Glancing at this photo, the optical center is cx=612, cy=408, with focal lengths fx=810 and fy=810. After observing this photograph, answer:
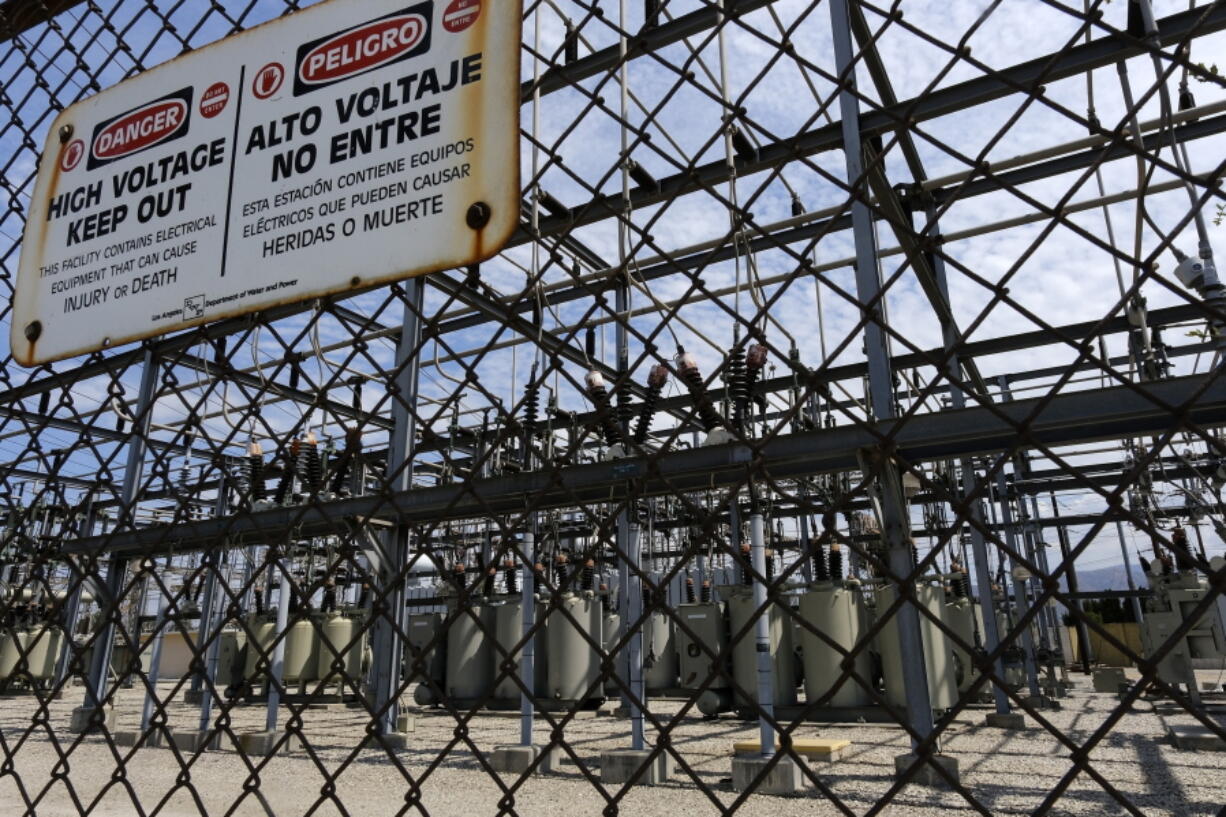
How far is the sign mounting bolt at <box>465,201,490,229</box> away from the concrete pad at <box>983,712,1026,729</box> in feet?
26.2

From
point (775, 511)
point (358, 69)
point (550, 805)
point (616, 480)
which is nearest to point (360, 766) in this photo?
point (550, 805)

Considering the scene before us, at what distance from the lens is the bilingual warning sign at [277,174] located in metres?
1.67

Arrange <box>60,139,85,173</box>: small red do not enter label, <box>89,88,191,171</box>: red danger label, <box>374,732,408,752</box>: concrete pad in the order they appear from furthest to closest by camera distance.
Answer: <box>374,732,408,752</box>: concrete pad < <box>60,139,85,173</box>: small red do not enter label < <box>89,88,191,171</box>: red danger label

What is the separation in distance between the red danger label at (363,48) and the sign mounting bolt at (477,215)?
42cm

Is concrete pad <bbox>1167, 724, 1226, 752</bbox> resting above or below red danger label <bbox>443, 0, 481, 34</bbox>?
below

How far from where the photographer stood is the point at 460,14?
5.74ft

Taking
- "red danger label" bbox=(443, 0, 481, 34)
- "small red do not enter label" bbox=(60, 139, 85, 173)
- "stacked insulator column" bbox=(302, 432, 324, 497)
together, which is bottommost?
"red danger label" bbox=(443, 0, 481, 34)

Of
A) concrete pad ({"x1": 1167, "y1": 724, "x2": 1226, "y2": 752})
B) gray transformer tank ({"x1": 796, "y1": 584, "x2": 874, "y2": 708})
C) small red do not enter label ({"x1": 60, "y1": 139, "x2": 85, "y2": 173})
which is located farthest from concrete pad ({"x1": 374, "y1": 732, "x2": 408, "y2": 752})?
concrete pad ({"x1": 1167, "y1": 724, "x2": 1226, "y2": 752})

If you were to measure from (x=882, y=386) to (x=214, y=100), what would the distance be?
324 centimetres

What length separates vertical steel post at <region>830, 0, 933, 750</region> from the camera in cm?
314

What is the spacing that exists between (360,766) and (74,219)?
5.28 metres

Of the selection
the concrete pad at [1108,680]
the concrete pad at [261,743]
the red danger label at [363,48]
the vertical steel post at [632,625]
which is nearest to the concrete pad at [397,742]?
the concrete pad at [261,743]

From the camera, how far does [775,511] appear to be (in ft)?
36.9

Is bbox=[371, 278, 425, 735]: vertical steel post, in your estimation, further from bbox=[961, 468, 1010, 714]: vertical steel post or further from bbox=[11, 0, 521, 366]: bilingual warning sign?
bbox=[961, 468, 1010, 714]: vertical steel post
